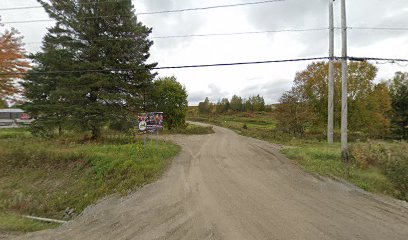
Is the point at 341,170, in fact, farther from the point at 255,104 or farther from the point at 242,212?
the point at 255,104

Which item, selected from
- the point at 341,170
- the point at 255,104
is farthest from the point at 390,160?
the point at 255,104

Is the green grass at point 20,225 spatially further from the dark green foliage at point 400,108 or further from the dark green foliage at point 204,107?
the dark green foliage at point 204,107

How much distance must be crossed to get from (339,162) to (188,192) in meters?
7.29

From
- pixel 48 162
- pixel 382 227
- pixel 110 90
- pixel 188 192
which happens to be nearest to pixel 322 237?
pixel 382 227

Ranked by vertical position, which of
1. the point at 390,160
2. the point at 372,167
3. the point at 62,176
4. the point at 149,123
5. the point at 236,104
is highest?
the point at 236,104

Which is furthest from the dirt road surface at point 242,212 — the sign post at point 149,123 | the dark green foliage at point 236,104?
the dark green foliage at point 236,104

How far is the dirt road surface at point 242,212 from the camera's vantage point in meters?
4.72

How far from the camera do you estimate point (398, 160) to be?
24.9 ft

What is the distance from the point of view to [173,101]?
92.6 feet

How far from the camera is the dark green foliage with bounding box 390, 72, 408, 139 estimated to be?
3247cm

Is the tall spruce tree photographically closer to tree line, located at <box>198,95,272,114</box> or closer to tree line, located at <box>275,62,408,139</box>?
tree line, located at <box>275,62,408,139</box>

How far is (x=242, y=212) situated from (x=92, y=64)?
13.6 metres

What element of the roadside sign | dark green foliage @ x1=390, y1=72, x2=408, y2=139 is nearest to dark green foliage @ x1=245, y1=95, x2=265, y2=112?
dark green foliage @ x1=390, y1=72, x2=408, y2=139

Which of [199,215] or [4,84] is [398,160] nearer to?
[199,215]
